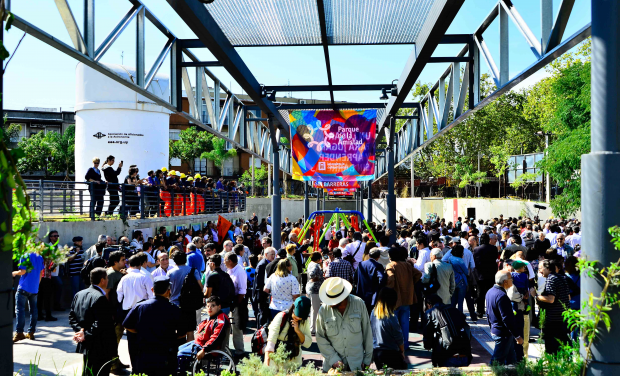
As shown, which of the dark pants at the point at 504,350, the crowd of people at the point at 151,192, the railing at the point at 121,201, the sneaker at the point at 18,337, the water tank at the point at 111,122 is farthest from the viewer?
the water tank at the point at 111,122

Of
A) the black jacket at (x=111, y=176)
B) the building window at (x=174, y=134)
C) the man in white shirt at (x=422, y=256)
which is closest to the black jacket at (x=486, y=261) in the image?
the man in white shirt at (x=422, y=256)

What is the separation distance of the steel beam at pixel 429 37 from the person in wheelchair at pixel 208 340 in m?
4.67

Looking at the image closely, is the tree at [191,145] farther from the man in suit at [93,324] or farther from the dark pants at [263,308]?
the man in suit at [93,324]

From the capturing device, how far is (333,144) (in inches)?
612

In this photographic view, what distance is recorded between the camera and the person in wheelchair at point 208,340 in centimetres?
705

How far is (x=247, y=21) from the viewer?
318 inches

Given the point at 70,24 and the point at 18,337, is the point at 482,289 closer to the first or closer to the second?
the point at 18,337

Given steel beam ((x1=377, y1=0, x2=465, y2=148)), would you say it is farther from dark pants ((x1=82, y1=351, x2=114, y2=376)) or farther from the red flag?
the red flag

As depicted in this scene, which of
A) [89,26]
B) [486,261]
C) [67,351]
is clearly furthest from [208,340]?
[486,261]

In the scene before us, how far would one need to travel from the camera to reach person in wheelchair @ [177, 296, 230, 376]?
705 centimetres

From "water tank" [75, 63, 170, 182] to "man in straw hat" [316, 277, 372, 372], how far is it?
22689mm

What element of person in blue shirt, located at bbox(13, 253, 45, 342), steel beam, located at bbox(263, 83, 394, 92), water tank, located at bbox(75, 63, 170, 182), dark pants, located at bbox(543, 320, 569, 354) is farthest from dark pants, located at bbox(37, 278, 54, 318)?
water tank, located at bbox(75, 63, 170, 182)

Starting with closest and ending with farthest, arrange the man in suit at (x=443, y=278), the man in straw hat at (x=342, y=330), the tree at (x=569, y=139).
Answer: the man in straw hat at (x=342, y=330) < the man in suit at (x=443, y=278) < the tree at (x=569, y=139)

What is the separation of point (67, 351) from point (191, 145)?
61.6 m
